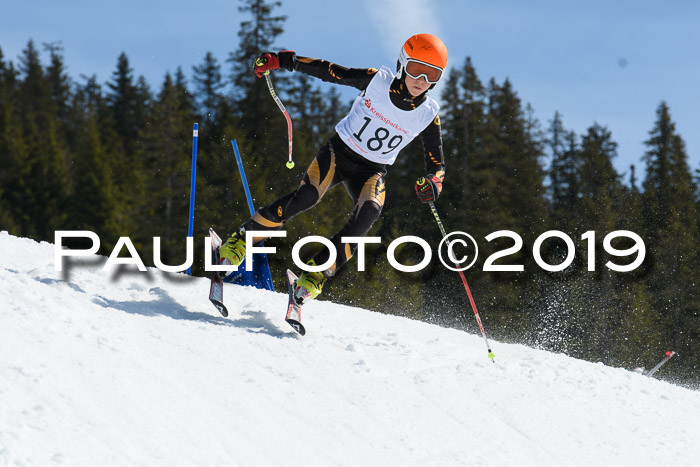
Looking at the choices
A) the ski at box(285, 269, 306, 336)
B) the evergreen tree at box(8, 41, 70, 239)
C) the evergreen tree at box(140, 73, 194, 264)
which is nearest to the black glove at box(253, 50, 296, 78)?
the ski at box(285, 269, 306, 336)

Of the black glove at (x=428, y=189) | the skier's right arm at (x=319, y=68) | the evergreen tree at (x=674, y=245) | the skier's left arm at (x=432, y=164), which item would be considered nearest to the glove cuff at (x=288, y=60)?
the skier's right arm at (x=319, y=68)

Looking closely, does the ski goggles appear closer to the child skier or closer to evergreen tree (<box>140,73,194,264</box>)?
the child skier

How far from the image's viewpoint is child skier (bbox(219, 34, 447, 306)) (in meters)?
4.72

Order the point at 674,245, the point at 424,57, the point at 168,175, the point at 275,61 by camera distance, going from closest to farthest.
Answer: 1. the point at 424,57
2. the point at 275,61
3. the point at 168,175
4. the point at 674,245

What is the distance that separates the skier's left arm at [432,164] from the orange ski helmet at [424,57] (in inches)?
19.1

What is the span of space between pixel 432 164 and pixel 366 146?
620mm

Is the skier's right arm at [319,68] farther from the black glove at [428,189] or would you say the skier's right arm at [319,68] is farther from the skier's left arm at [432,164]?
the black glove at [428,189]

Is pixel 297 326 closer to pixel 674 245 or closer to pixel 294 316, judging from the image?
pixel 294 316

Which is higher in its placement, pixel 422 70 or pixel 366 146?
pixel 422 70

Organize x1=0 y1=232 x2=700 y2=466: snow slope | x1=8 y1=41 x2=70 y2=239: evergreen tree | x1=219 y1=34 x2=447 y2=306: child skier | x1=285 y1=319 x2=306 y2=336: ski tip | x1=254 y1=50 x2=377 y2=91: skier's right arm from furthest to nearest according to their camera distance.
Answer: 1. x1=8 y1=41 x2=70 y2=239: evergreen tree
2. x1=254 y1=50 x2=377 y2=91: skier's right arm
3. x1=219 y1=34 x2=447 y2=306: child skier
4. x1=285 y1=319 x2=306 y2=336: ski tip
5. x1=0 y1=232 x2=700 y2=466: snow slope

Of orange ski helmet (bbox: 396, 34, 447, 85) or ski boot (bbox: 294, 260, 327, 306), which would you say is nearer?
orange ski helmet (bbox: 396, 34, 447, 85)

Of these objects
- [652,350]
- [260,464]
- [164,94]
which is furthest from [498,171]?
[260,464]

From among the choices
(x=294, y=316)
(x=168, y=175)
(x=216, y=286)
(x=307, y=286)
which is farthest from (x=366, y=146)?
(x=168, y=175)

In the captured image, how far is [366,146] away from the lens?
193 inches
